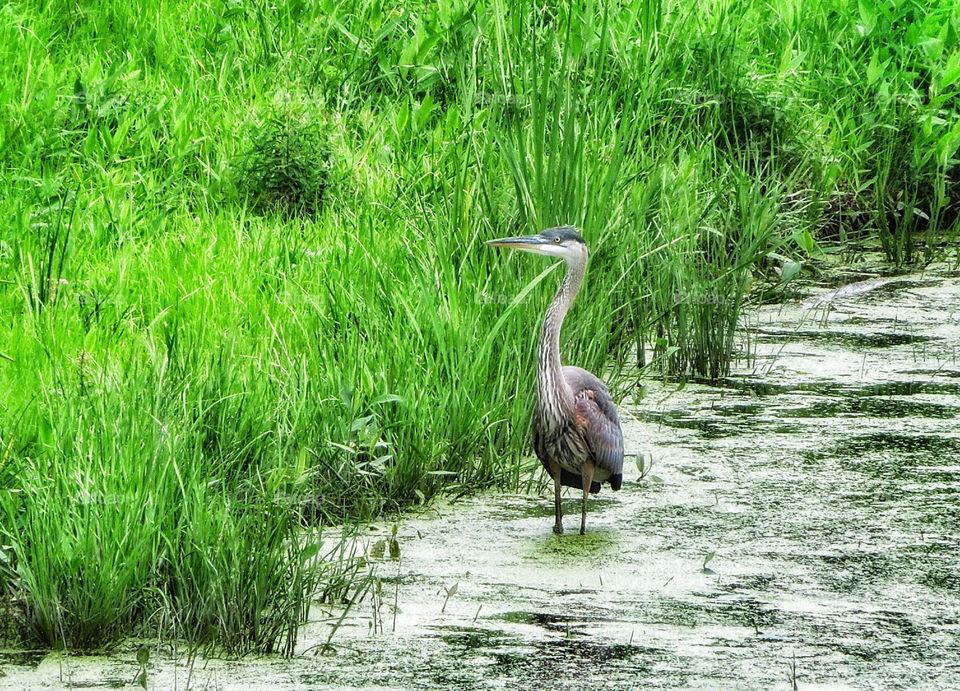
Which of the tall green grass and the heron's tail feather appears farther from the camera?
the heron's tail feather

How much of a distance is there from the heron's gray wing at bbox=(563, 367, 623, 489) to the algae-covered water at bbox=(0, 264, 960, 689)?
20cm

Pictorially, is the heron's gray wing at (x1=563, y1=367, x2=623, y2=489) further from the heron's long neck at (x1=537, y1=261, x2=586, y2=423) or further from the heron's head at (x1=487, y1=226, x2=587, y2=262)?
the heron's head at (x1=487, y1=226, x2=587, y2=262)

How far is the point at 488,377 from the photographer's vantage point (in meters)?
5.54

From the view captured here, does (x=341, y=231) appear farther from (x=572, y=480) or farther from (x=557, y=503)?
(x=557, y=503)

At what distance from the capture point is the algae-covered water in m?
3.71

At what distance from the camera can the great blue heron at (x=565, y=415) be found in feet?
15.7

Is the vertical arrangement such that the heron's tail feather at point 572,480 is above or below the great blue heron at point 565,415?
below

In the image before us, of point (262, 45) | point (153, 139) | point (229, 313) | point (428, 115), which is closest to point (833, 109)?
Result: point (428, 115)

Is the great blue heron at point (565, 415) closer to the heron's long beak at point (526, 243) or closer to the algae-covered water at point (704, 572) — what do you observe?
the heron's long beak at point (526, 243)

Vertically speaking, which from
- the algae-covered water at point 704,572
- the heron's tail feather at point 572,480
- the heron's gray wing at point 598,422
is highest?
the heron's gray wing at point 598,422

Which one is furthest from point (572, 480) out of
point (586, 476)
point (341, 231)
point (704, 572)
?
point (341, 231)

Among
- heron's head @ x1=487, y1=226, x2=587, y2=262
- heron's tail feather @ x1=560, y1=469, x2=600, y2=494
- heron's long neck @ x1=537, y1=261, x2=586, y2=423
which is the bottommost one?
heron's tail feather @ x1=560, y1=469, x2=600, y2=494

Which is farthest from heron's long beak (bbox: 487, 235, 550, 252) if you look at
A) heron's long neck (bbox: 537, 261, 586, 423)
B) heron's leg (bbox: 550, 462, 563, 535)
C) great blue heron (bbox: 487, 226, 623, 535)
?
heron's leg (bbox: 550, 462, 563, 535)

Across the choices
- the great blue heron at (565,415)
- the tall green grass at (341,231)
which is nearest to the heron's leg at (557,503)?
the great blue heron at (565,415)
